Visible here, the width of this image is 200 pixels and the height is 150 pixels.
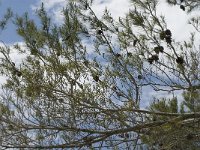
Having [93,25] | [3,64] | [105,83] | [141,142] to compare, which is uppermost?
[93,25]

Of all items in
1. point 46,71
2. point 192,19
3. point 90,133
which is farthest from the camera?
point 192,19

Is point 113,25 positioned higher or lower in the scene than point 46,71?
higher

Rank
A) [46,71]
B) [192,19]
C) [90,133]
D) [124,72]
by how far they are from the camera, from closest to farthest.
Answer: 1. [90,133]
2. [46,71]
3. [124,72]
4. [192,19]

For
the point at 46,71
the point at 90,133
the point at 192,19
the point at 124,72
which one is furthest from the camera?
the point at 192,19

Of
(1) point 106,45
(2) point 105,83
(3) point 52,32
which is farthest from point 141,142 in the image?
(3) point 52,32

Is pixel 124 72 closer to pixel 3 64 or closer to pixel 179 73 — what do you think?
pixel 179 73

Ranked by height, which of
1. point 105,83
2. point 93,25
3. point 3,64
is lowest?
point 105,83

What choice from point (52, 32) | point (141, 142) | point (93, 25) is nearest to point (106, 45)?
point (93, 25)

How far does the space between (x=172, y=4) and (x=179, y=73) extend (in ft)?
3.80

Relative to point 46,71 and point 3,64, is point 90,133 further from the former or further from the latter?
point 3,64

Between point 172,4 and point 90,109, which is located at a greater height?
point 172,4

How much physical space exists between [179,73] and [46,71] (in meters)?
1.28

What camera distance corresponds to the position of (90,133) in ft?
14.1

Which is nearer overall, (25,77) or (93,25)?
(25,77)
